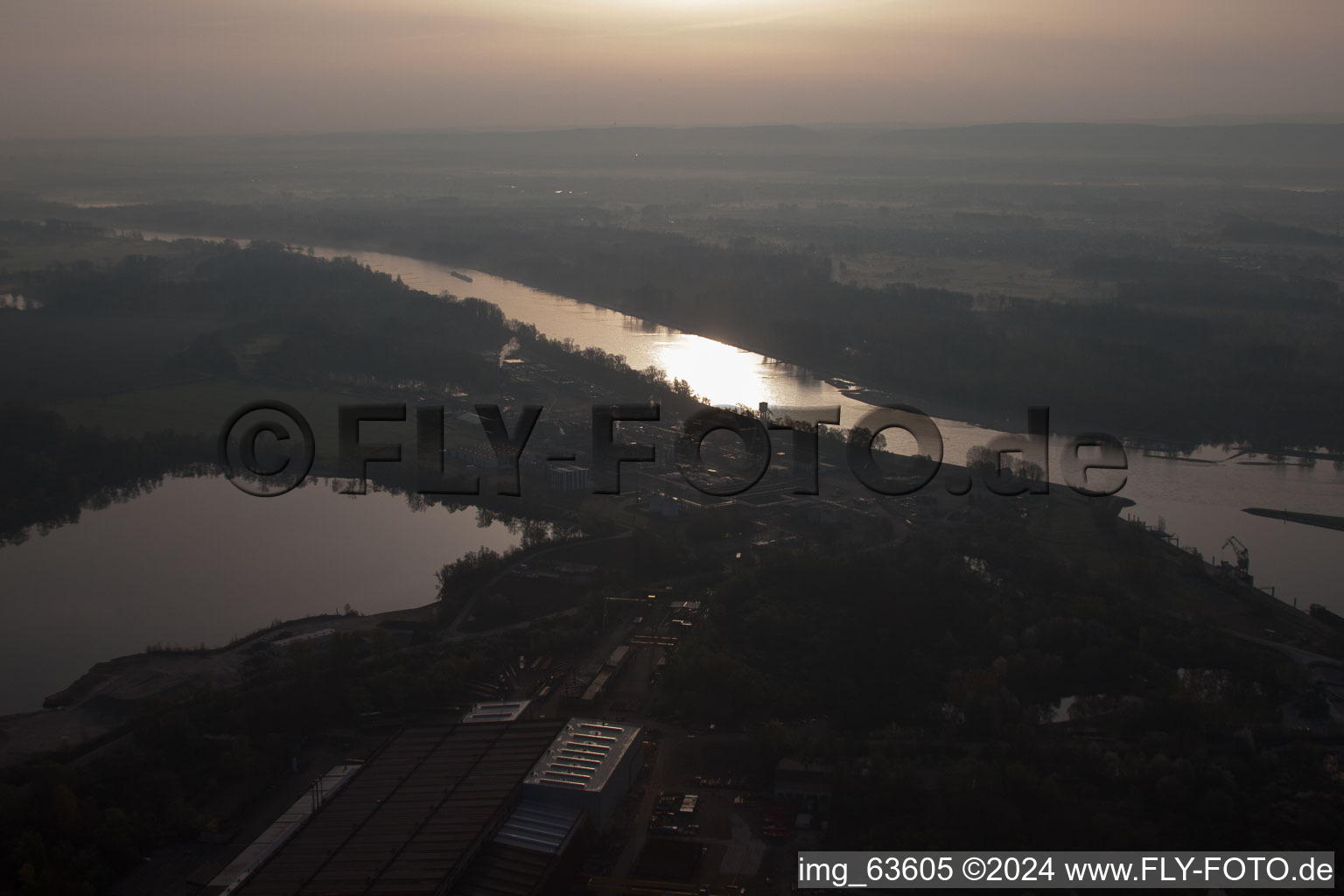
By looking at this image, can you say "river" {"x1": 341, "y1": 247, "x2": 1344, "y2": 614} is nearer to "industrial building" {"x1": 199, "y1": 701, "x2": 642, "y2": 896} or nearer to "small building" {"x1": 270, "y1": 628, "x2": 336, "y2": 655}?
"industrial building" {"x1": 199, "y1": 701, "x2": 642, "y2": 896}

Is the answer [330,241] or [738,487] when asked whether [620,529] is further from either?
[330,241]

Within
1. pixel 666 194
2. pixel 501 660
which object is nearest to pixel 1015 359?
pixel 501 660

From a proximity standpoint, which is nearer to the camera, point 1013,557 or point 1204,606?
point 1204,606

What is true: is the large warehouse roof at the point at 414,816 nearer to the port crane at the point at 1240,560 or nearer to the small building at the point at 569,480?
the small building at the point at 569,480

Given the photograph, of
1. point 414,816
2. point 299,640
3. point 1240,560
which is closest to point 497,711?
point 414,816

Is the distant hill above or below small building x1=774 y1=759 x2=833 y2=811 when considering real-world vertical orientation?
above

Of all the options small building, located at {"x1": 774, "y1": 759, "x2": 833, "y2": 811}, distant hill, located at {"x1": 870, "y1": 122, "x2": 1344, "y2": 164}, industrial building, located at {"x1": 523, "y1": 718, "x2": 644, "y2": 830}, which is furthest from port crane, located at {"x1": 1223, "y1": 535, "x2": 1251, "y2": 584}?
distant hill, located at {"x1": 870, "y1": 122, "x2": 1344, "y2": 164}

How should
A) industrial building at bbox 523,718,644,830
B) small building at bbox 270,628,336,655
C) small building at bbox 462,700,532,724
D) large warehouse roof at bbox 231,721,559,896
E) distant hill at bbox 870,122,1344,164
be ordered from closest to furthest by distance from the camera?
large warehouse roof at bbox 231,721,559,896 → industrial building at bbox 523,718,644,830 → small building at bbox 462,700,532,724 → small building at bbox 270,628,336,655 → distant hill at bbox 870,122,1344,164

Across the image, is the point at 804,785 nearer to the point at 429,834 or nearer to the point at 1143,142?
the point at 429,834

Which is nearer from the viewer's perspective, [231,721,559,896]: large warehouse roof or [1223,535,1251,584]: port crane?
[231,721,559,896]: large warehouse roof
